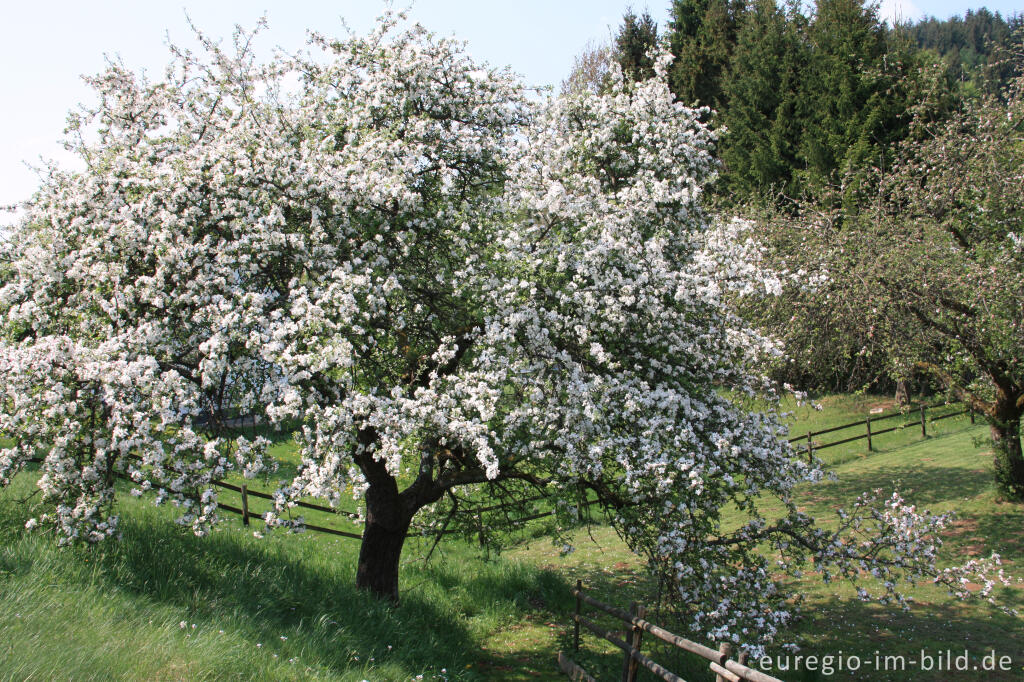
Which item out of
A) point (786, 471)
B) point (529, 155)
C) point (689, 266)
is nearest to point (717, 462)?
point (786, 471)

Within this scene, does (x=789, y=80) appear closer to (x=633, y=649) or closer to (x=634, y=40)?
(x=634, y=40)

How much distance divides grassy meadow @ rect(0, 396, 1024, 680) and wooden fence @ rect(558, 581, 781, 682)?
2.32ft

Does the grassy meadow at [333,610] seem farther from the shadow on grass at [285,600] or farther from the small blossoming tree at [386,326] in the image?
the small blossoming tree at [386,326]

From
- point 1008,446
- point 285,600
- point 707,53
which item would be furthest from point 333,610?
point 707,53

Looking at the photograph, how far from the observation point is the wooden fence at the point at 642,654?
7.64 metres

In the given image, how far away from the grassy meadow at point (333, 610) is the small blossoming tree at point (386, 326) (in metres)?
0.88

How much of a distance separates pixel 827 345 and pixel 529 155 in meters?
11.3

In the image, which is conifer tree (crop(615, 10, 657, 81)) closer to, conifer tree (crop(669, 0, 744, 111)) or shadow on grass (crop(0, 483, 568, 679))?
conifer tree (crop(669, 0, 744, 111))

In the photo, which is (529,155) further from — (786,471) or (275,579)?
(275,579)

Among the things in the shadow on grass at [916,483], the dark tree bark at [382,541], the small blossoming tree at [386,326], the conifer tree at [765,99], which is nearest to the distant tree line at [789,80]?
the conifer tree at [765,99]

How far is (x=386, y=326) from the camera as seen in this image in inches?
431

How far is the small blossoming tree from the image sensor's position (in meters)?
8.88

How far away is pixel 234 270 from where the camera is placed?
32.4ft

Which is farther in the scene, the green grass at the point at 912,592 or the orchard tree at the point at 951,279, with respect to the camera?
the orchard tree at the point at 951,279
